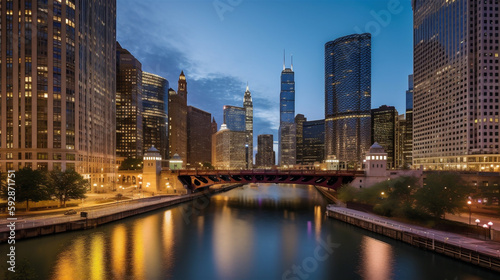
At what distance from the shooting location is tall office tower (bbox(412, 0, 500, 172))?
136 m

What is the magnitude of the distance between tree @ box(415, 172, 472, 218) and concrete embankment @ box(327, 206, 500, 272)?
449cm

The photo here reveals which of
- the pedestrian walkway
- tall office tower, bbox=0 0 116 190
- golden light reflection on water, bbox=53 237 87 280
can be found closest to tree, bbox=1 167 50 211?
golden light reflection on water, bbox=53 237 87 280

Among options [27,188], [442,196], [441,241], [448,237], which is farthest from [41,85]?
[448,237]

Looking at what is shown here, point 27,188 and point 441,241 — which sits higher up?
point 27,188

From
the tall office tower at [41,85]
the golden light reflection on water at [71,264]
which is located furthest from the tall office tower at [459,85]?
the tall office tower at [41,85]

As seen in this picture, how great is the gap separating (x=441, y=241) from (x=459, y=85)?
134 metres

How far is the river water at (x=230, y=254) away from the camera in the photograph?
37219mm

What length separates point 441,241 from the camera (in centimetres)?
4188

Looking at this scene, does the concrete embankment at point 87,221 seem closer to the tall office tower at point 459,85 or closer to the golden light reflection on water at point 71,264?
the golden light reflection on water at point 71,264

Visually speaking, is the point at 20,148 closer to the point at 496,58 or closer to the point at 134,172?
the point at 134,172

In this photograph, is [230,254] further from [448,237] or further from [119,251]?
[448,237]

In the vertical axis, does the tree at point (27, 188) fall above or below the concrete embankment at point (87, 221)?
above

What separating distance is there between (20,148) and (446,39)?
7343 inches

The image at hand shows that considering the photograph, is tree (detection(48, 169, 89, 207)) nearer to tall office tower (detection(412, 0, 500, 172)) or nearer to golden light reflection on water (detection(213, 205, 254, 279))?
golden light reflection on water (detection(213, 205, 254, 279))
